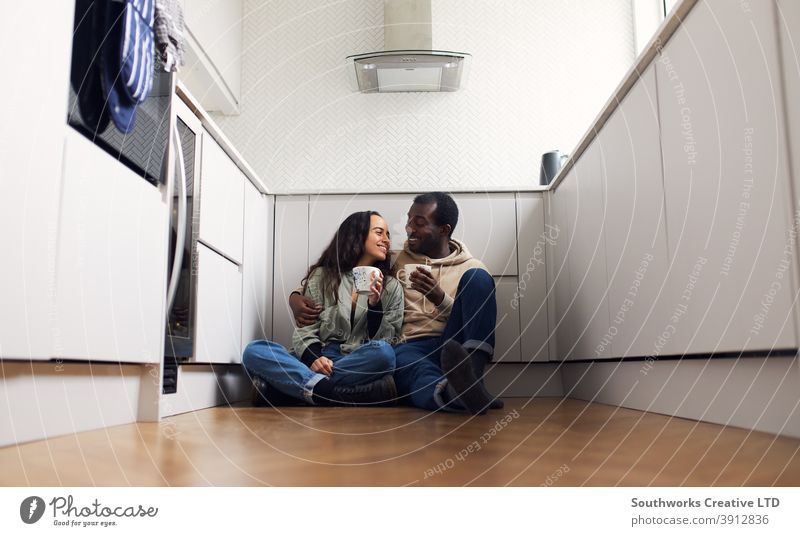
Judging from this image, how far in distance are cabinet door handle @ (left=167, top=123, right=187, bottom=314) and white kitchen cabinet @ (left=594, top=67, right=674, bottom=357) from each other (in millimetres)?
924

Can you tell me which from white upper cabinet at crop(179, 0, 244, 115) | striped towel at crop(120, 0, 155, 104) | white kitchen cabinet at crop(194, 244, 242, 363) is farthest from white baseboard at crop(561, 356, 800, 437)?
white upper cabinet at crop(179, 0, 244, 115)

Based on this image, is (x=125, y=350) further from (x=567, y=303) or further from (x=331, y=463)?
(x=567, y=303)

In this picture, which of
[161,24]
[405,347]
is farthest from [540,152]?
[161,24]

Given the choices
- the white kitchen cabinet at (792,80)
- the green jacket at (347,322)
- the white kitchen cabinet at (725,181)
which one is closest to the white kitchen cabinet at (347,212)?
the green jacket at (347,322)

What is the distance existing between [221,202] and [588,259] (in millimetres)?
940

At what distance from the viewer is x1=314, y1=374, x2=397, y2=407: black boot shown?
5.63 feet

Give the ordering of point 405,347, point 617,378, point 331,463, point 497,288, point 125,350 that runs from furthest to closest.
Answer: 1. point 497,288
2. point 405,347
3. point 617,378
4. point 125,350
5. point 331,463

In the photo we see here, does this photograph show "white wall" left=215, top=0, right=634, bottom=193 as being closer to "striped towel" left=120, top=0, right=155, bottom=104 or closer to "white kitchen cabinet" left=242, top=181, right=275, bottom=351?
"white kitchen cabinet" left=242, top=181, right=275, bottom=351

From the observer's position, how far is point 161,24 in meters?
1.37

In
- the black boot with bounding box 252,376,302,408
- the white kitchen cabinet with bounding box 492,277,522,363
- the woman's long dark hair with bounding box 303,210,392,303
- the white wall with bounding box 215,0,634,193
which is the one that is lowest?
the black boot with bounding box 252,376,302,408

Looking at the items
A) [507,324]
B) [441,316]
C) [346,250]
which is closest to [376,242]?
[346,250]

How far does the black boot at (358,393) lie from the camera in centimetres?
171

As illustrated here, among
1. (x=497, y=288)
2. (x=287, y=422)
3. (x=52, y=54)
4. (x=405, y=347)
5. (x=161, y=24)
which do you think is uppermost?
(x=161, y=24)
